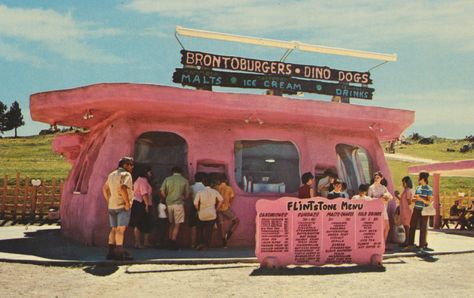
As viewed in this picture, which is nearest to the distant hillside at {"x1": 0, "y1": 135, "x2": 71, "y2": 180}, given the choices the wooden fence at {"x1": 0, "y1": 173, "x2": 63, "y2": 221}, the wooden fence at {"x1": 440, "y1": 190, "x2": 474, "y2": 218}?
the wooden fence at {"x1": 0, "y1": 173, "x2": 63, "y2": 221}

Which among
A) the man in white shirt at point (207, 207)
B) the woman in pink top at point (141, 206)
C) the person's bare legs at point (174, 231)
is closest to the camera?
the woman in pink top at point (141, 206)

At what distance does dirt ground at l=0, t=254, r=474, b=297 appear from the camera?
284 inches

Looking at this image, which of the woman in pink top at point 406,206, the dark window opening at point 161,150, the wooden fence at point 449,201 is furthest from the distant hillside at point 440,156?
the dark window opening at point 161,150

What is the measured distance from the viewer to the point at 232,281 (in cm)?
803

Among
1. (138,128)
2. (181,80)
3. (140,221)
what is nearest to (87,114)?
(138,128)

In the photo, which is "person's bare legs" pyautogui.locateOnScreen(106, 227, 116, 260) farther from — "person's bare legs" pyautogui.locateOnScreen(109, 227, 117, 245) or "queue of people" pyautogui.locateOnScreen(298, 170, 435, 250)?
"queue of people" pyautogui.locateOnScreen(298, 170, 435, 250)

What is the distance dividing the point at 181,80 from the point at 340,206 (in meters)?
5.16

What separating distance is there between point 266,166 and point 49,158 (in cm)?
5041

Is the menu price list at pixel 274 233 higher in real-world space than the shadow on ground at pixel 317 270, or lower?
higher

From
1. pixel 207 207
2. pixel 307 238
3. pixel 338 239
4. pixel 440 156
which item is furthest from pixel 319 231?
pixel 440 156

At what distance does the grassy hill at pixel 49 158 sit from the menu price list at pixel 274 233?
111 ft

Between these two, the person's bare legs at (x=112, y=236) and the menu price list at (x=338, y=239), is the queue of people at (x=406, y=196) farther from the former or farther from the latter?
the person's bare legs at (x=112, y=236)

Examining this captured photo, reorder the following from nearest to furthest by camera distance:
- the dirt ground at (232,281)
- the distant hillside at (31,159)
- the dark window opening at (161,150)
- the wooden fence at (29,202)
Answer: the dirt ground at (232,281) < the dark window opening at (161,150) < the wooden fence at (29,202) < the distant hillside at (31,159)

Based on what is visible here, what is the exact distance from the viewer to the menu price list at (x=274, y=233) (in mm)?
9133
